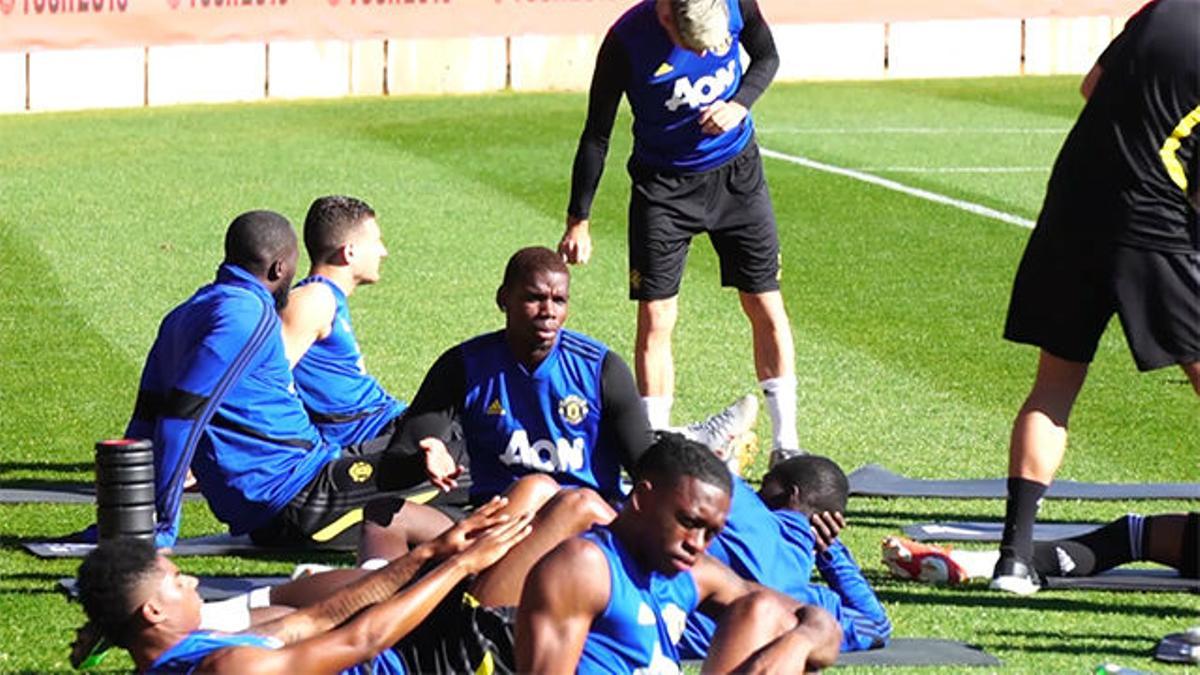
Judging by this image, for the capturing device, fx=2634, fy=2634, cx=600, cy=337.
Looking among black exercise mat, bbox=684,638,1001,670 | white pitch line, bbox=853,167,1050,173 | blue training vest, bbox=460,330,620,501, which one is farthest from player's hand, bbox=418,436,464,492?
white pitch line, bbox=853,167,1050,173

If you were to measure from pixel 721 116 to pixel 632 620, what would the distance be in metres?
5.16

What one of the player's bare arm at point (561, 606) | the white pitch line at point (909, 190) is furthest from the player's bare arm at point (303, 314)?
the white pitch line at point (909, 190)

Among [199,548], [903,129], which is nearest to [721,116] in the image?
[199,548]

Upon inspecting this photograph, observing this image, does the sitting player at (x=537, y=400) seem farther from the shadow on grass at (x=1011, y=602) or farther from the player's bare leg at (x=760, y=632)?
the player's bare leg at (x=760, y=632)

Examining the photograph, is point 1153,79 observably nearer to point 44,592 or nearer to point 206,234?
point 44,592

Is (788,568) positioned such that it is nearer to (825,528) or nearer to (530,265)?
(825,528)

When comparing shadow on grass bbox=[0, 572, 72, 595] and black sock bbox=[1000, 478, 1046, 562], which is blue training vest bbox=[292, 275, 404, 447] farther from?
black sock bbox=[1000, 478, 1046, 562]

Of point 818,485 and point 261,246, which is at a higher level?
point 261,246

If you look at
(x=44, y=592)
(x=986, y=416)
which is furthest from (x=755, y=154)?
(x=44, y=592)

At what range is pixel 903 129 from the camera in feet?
81.4

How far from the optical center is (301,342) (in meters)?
10.5

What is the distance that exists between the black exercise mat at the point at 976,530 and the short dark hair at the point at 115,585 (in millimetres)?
4272

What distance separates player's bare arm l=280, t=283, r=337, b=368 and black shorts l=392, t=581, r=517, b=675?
3.06 metres

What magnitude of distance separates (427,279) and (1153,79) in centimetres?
874
